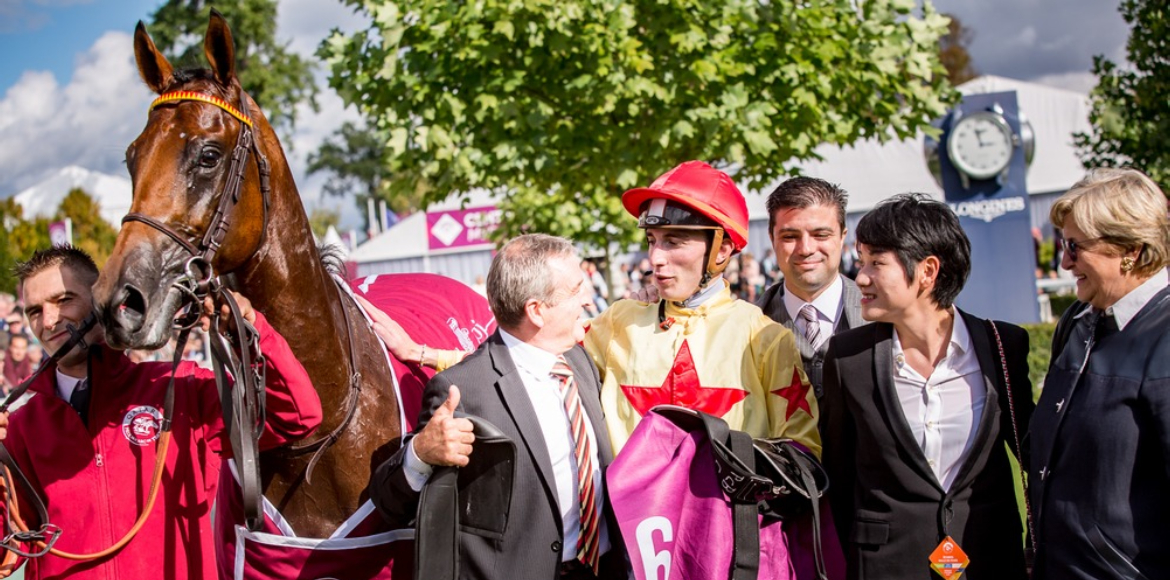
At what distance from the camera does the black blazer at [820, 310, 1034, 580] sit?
8.18ft

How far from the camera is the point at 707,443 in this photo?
2.32 meters

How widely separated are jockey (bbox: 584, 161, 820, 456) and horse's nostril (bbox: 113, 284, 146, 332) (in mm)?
1241

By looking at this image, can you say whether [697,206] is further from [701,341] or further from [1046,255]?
[1046,255]

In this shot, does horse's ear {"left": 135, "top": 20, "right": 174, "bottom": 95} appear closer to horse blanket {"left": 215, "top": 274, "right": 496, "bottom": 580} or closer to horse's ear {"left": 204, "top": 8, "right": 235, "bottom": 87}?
horse's ear {"left": 204, "top": 8, "right": 235, "bottom": 87}

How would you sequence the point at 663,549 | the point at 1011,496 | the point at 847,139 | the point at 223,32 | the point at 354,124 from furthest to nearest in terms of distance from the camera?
the point at 354,124 < the point at 847,139 < the point at 1011,496 < the point at 223,32 < the point at 663,549

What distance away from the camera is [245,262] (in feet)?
8.05

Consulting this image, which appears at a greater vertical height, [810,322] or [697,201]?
[697,201]

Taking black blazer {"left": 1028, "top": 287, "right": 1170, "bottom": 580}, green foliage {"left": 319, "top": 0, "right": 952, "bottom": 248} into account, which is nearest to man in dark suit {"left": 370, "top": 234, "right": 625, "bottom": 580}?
black blazer {"left": 1028, "top": 287, "right": 1170, "bottom": 580}

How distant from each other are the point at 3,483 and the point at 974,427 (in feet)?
8.77

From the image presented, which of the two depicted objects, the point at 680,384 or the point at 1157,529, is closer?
the point at 1157,529

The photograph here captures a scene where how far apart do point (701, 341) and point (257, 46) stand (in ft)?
98.8

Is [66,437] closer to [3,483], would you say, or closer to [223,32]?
[3,483]

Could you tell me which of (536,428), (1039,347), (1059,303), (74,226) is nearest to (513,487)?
(536,428)

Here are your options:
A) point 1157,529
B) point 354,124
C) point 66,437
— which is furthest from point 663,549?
point 354,124
